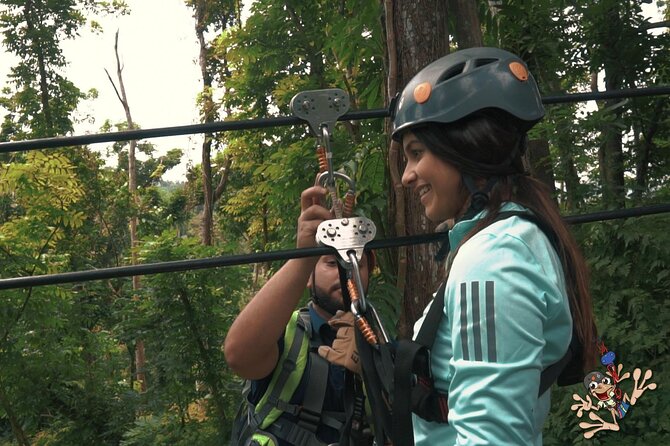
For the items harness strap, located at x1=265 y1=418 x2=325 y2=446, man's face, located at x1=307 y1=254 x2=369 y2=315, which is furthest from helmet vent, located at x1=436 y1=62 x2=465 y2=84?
harness strap, located at x1=265 y1=418 x2=325 y2=446

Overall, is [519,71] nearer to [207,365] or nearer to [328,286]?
[328,286]

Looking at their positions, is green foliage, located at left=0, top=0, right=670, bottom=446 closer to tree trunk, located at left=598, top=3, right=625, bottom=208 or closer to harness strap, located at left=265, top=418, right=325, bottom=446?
tree trunk, located at left=598, top=3, right=625, bottom=208

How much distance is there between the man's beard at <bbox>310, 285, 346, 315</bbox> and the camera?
8.02 ft

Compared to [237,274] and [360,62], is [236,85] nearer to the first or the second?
[237,274]

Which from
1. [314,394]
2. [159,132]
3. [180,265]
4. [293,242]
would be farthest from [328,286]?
[293,242]

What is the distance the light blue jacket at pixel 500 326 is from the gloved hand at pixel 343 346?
0.78 metres

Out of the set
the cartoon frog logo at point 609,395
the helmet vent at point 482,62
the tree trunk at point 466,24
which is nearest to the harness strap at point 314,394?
the helmet vent at point 482,62

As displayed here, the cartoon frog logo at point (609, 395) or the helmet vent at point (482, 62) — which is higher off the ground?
the helmet vent at point (482, 62)

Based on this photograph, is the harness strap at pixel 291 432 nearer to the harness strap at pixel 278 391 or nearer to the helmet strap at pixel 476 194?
the harness strap at pixel 278 391

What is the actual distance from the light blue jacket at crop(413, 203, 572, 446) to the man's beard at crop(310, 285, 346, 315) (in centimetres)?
121

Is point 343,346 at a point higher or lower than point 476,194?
lower

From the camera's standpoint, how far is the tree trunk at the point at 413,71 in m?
3.26

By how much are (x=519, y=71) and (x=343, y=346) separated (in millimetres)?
919

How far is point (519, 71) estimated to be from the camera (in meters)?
1.46
